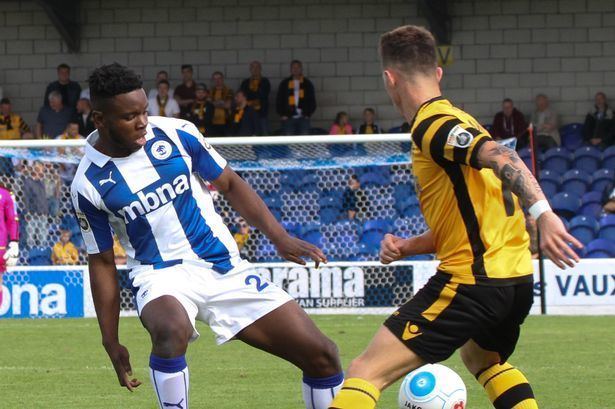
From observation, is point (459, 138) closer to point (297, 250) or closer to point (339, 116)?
point (297, 250)

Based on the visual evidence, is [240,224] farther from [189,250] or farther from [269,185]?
[189,250]

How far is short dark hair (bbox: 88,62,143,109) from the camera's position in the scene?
5.51 meters

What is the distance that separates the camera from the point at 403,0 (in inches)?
803

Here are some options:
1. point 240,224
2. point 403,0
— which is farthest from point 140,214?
point 403,0

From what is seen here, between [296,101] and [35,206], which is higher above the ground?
[296,101]

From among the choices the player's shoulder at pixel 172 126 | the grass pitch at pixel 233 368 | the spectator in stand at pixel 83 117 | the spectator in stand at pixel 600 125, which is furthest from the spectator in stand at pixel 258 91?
the player's shoulder at pixel 172 126

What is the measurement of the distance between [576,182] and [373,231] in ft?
13.2

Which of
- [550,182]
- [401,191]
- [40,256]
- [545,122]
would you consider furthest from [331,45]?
[40,256]

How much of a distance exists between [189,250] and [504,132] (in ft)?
45.2

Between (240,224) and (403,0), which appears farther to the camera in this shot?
(403,0)

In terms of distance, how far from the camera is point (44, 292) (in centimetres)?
1444

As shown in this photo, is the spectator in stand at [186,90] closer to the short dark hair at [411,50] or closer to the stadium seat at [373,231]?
the stadium seat at [373,231]

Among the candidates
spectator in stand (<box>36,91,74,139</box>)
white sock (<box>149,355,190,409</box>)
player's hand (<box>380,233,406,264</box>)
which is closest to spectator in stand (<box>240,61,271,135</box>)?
spectator in stand (<box>36,91,74,139</box>)

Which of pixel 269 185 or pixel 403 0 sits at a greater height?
pixel 403 0
